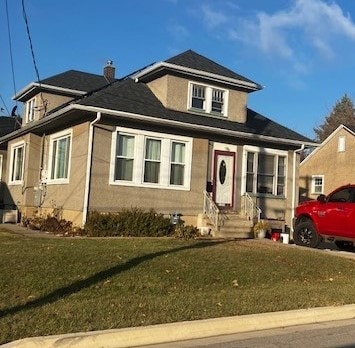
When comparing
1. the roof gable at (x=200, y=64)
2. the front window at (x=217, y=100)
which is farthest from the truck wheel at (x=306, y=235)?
the roof gable at (x=200, y=64)

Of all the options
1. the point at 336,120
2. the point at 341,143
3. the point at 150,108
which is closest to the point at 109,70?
the point at 150,108

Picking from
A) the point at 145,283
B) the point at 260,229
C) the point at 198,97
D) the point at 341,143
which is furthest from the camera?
the point at 341,143

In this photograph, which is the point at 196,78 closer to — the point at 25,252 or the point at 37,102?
the point at 37,102

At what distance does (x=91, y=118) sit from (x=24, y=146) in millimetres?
5943

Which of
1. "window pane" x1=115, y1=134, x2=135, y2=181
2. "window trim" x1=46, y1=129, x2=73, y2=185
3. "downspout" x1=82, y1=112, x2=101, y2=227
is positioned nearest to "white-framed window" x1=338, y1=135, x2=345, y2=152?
"window trim" x1=46, y1=129, x2=73, y2=185

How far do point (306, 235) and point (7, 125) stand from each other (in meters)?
19.8

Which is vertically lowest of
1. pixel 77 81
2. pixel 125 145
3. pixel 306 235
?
pixel 306 235

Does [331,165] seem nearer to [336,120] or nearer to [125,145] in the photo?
[125,145]

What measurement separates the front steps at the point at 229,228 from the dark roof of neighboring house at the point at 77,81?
919cm

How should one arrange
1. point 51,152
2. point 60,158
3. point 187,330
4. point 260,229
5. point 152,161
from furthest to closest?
point 51,152, point 60,158, point 260,229, point 152,161, point 187,330

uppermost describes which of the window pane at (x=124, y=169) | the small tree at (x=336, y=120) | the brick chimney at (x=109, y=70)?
the small tree at (x=336, y=120)

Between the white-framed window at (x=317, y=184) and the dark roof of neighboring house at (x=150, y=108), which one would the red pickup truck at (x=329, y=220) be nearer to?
the dark roof of neighboring house at (x=150, y=108)

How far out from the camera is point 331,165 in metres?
37.2

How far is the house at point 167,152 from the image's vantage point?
53.9ft
